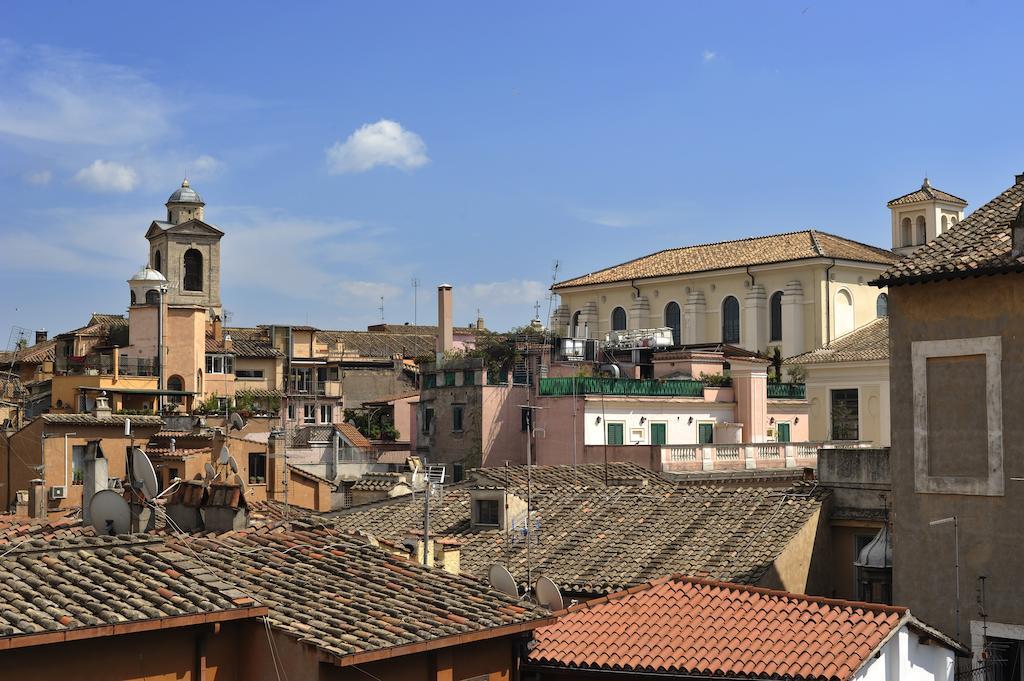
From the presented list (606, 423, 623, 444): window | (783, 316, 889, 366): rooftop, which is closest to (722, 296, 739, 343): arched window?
(783, 316, 889, 366): rooftop

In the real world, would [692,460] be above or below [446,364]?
below

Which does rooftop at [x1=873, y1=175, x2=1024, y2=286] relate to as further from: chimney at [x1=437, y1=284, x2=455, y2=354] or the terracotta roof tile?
chimney at [x1=437, y1=284, x2=455, y2=354]

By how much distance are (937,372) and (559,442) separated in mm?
20079

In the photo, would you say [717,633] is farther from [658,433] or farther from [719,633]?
[658,433]

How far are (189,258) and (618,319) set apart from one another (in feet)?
89.8

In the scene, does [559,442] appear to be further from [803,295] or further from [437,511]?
[803,295]

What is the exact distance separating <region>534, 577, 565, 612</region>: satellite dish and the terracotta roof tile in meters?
0.33

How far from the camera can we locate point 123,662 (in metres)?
9.40

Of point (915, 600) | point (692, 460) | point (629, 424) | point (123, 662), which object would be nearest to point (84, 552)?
point (123, 662)

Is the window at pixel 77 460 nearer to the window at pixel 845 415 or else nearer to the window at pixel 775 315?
the window at pixel 845 415

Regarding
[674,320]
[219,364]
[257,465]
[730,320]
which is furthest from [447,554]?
[219,364]

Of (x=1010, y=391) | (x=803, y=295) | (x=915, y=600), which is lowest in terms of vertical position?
(x=915, y=600)

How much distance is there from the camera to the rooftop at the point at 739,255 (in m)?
52.6

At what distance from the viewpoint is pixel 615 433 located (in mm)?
36156
